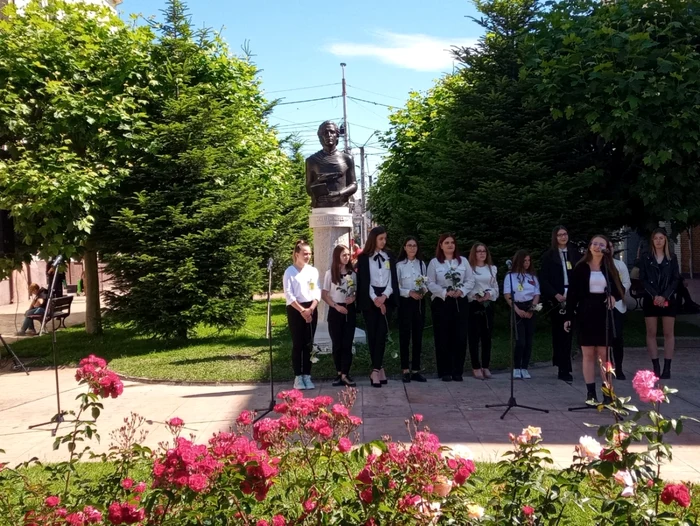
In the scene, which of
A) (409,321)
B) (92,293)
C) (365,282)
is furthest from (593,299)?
(92,293)

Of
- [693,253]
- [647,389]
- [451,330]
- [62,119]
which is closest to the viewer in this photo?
[647,389]

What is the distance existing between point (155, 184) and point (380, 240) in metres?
6.55

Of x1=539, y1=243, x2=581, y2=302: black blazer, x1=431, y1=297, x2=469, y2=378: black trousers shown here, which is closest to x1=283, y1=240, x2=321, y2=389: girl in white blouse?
x1=431, y1=297, x2=469, y2=378: black trousers

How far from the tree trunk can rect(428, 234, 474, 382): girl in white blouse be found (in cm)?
883

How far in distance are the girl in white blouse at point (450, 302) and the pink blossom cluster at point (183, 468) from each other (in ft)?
21.9

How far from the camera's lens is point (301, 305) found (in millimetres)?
9188

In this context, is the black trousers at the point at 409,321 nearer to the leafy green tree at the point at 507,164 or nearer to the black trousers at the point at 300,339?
Answer: the black trousers at the point at 300,339

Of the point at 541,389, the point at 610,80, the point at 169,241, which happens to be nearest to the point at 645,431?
the point at 541,389

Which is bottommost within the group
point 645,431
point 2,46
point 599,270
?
point 645,431

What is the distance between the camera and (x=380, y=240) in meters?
9.16

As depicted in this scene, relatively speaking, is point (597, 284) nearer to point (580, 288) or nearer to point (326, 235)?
point (580, 288)

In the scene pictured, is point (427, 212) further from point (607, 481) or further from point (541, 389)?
point (607, 481)

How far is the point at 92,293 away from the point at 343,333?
9003mm

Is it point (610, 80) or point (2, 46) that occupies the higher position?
point (2, 46)
